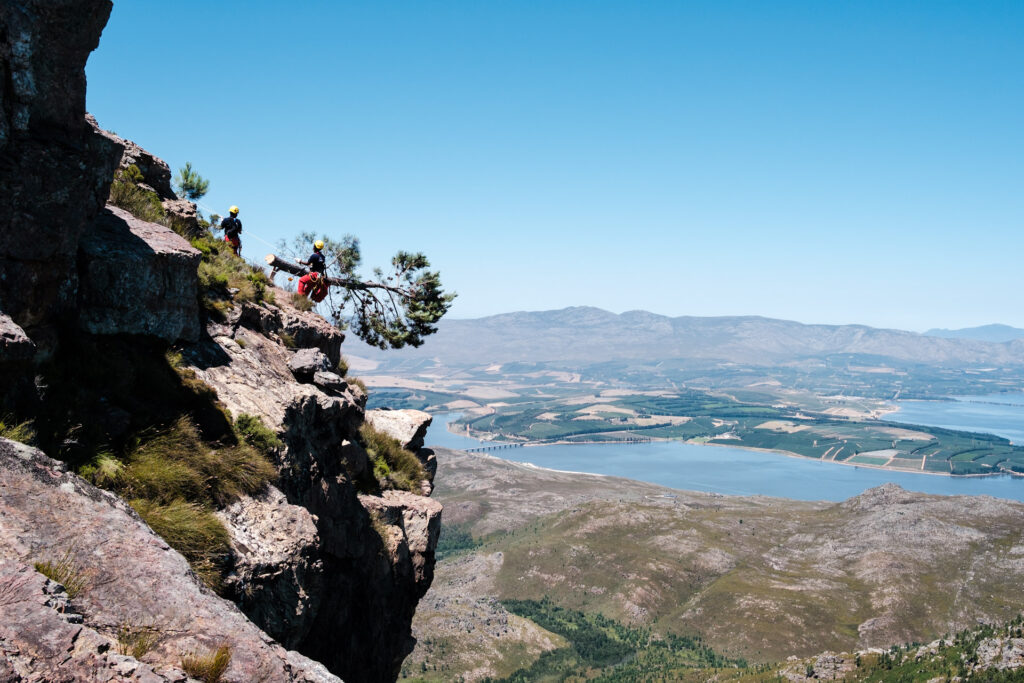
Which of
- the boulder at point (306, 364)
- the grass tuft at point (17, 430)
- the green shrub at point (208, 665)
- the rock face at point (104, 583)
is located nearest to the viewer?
the rock face at point (104, 583)

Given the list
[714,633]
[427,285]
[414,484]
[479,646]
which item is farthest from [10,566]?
[714,633]

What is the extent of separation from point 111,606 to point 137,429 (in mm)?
5057

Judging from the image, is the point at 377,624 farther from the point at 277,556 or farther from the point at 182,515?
the point at 182,515

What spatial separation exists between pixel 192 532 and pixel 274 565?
1.81 meters

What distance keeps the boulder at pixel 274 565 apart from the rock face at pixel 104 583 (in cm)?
294

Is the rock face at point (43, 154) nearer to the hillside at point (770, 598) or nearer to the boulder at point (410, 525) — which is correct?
the boulder at point (410, 525)

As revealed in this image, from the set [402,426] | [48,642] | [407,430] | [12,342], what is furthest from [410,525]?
[48,642]

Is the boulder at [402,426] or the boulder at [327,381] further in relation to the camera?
the boulder at [402,426]

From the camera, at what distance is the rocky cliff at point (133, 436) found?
6.63 meters

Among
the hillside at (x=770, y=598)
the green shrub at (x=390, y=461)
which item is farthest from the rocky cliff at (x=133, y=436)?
the hillside at (x=770, y=598)

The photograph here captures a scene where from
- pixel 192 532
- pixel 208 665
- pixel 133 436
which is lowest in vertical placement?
pixel 208 665

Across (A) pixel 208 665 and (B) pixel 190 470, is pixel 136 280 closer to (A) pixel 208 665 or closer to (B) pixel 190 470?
(B) pixel 190 470

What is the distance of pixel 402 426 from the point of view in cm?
A: 2680

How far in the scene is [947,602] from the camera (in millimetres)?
156125
